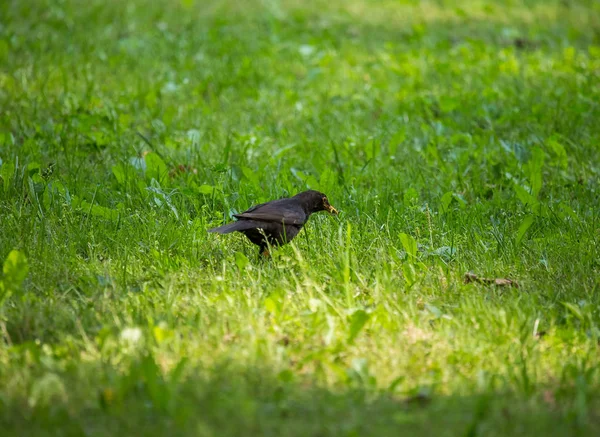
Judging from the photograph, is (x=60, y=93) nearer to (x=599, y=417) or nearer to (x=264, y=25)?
(x=264, y=25)

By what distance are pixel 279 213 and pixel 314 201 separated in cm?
48

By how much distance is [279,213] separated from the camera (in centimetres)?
449

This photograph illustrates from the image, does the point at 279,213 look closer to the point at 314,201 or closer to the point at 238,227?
the point at 238,227

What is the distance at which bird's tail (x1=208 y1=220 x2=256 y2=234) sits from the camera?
13.9 feet

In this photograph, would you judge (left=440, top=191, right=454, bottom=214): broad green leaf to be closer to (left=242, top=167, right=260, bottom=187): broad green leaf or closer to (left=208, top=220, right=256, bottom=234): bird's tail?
(left=242, top=167, right=260, bottom=187): broad green leaf

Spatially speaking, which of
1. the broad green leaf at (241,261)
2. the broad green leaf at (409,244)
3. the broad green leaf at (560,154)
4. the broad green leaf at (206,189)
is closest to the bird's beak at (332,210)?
the broad green leaf at (409,244)

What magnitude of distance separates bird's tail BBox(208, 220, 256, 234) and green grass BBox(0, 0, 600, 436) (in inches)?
7.7

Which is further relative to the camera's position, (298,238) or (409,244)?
(298,238)

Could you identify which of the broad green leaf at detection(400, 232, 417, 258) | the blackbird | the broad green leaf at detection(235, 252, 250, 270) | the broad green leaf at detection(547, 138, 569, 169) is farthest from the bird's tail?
the broad green leaf at detection(547, 138, 569, 169)

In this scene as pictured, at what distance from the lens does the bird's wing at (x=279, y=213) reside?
443cm

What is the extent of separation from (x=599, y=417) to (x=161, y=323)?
1.85 m

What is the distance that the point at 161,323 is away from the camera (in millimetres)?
3352

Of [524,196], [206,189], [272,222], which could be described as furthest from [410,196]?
[206,189]

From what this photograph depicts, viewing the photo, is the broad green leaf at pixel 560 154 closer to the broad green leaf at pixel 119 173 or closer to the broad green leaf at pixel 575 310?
the broad green leaf at pixel 575 310
